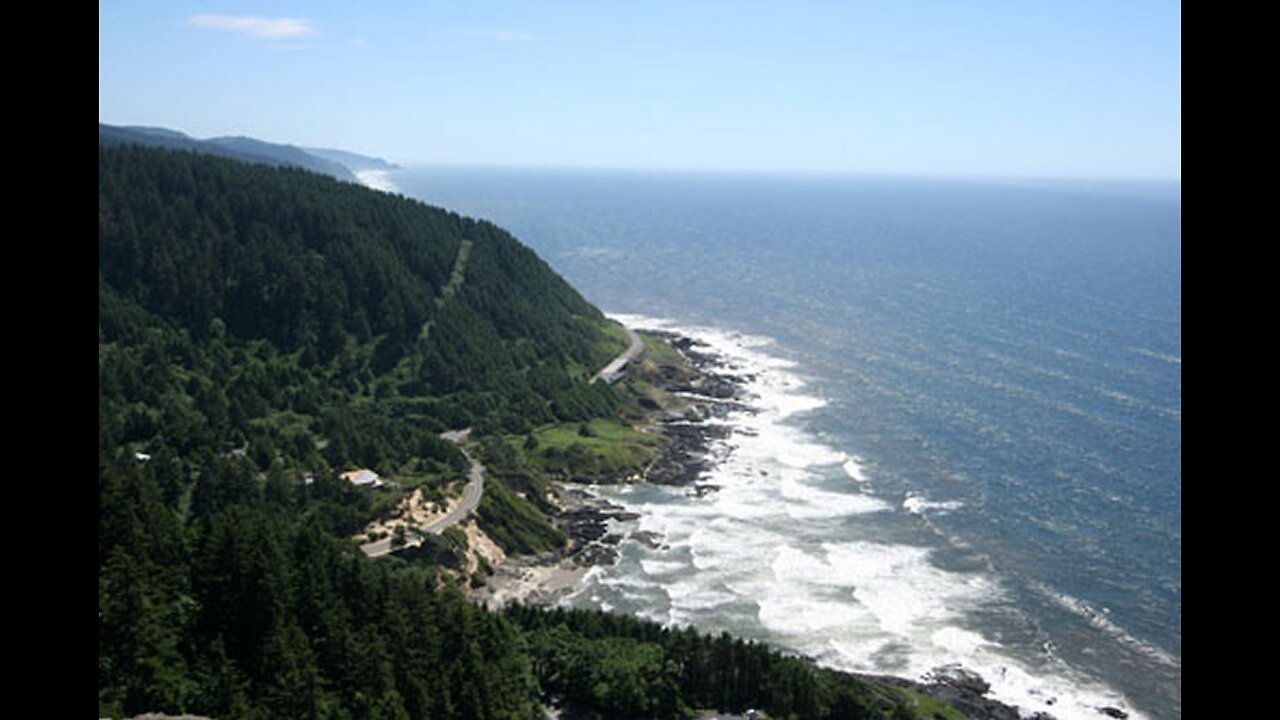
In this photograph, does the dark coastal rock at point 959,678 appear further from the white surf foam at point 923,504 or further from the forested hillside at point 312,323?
the forested hillside at point 312,323

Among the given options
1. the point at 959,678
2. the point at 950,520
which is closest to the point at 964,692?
the point at 959,678

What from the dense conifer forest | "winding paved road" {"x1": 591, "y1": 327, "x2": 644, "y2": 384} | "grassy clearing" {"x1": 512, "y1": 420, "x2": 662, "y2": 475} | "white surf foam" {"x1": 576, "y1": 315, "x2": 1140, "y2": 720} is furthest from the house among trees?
"winding paved road" {"x1": 591, "y1": 327, "x2": 644, "y2": 384}

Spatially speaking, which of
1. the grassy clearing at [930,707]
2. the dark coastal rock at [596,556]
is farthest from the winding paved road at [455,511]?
the grassy clearing at [930,707]

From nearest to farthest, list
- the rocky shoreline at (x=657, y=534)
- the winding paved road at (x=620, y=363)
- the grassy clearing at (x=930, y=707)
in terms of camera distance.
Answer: the grassy clearing at (x=930, y=707), the rocky shoreline at (x=657, y=534), the winding paved road at (x=620, y=363)

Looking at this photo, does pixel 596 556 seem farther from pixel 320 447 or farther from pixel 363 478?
pixel 320 447
